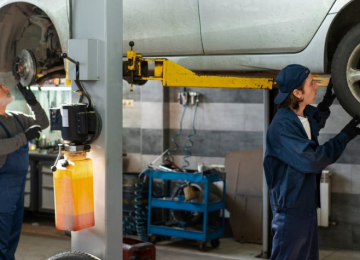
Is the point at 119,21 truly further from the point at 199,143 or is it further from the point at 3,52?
the point at 199,143

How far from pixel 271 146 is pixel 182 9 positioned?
99 centimetres

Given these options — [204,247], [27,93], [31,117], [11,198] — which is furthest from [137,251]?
[204,247]

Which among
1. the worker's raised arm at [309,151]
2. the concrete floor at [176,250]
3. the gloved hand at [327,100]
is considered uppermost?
A: the gloved hand at [327,100]

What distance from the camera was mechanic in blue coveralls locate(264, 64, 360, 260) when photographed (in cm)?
290

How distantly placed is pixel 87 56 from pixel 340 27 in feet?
4.68

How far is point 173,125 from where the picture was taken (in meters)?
6.89

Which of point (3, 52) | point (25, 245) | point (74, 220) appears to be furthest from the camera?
point (25, 245)

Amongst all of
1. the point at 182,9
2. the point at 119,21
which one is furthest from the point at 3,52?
the point at 119,21

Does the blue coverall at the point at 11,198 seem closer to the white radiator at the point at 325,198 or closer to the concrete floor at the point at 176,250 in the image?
the concrete floor at the point at 176,250

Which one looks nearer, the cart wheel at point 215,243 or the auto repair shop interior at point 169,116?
the auto repair shop interior at point 169,116

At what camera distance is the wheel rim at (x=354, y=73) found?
296 centimetres

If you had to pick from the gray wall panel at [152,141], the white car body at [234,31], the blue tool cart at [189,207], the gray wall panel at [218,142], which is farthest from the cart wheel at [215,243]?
the white car body at [234,31]

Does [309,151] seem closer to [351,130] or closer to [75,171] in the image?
[351,130]

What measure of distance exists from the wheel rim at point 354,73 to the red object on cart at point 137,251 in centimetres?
218
